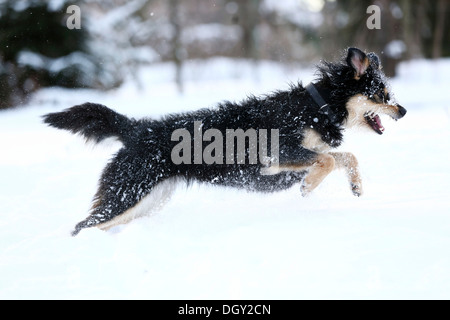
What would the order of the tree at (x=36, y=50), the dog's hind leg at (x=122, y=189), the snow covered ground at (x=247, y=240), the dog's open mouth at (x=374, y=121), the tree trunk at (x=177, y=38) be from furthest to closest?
the tree trunk at (x=177, y=38) → the tree at (x=36, y=50) → the dog's open mouth at (x=374, y=121) → the dog's hind leg at (x=122, y=189) → the snow covered ground at (x=247, y=240)

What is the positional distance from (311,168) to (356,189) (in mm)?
514

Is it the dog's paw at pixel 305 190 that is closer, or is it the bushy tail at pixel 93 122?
the bushy tail at pixel 93 122

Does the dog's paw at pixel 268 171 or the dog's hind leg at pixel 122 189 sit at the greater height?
the dog's paw at pixel 268 171

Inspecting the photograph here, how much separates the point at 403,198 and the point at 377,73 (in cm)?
122

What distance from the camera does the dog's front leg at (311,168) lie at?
4301 millimetres

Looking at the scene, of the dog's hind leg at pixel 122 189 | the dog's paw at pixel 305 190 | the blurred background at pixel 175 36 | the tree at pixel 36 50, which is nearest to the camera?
the dog's hind leg at pixel 122 189

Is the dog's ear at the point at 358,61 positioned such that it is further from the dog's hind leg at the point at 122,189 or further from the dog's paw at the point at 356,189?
the dog's hind leg at the point at 122,189

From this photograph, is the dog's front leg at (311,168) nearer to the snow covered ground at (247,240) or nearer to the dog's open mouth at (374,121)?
the snow covered ground at (247,240)

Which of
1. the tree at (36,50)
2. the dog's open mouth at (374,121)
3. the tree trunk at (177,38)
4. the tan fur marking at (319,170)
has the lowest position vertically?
the tan fur marking at (319,170)

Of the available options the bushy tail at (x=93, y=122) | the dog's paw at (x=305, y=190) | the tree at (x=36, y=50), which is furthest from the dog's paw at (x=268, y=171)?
the tree at (x=36, y=50)

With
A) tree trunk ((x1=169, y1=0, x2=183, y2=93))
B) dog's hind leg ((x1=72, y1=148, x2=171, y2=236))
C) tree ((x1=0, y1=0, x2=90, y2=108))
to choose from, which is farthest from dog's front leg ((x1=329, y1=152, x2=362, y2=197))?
tree trunk ((x1=169, y1=0, x2=183, y2=93))

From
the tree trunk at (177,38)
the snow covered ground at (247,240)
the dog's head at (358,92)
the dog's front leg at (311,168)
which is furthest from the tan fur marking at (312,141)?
the tree trunk at (177,38)
